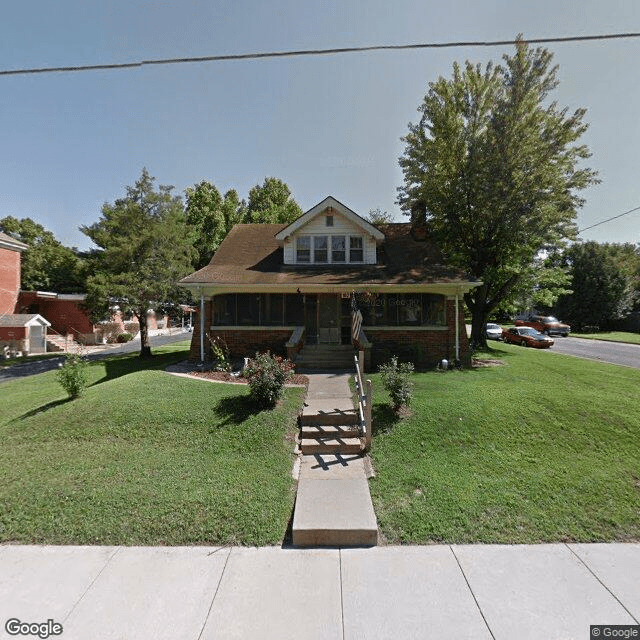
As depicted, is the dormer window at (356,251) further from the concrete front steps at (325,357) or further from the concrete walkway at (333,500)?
the concrete walkway at (333,500)

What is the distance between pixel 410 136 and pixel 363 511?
17143 mm

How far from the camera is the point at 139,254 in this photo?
664 inches

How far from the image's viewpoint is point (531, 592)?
10.7 ft

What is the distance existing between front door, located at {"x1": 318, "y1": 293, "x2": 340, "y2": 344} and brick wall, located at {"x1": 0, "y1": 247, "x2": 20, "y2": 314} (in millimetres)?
25680

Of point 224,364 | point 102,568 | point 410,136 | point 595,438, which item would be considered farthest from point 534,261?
point 102,568

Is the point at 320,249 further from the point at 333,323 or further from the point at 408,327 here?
the point at 408,327

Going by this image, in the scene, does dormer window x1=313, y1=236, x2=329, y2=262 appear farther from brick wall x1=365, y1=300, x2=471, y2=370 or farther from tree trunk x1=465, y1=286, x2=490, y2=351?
tree trunk x1=465, y1=286, x2=490, y2=351

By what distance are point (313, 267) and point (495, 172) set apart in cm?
896

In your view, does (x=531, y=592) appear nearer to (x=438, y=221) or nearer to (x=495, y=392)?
(x=495, y=392)

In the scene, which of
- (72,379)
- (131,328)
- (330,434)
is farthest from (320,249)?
(131,328)

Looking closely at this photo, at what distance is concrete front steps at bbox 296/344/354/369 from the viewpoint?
1123 centimetres

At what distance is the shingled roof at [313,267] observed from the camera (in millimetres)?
12203

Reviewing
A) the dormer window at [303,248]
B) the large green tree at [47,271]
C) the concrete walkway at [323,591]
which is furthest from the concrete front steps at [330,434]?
the large green tree at [47,271]

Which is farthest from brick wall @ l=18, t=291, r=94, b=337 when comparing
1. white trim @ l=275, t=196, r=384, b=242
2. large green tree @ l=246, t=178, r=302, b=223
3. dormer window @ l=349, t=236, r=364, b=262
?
dormer window @ l=349, t=236, r=364, b=262
